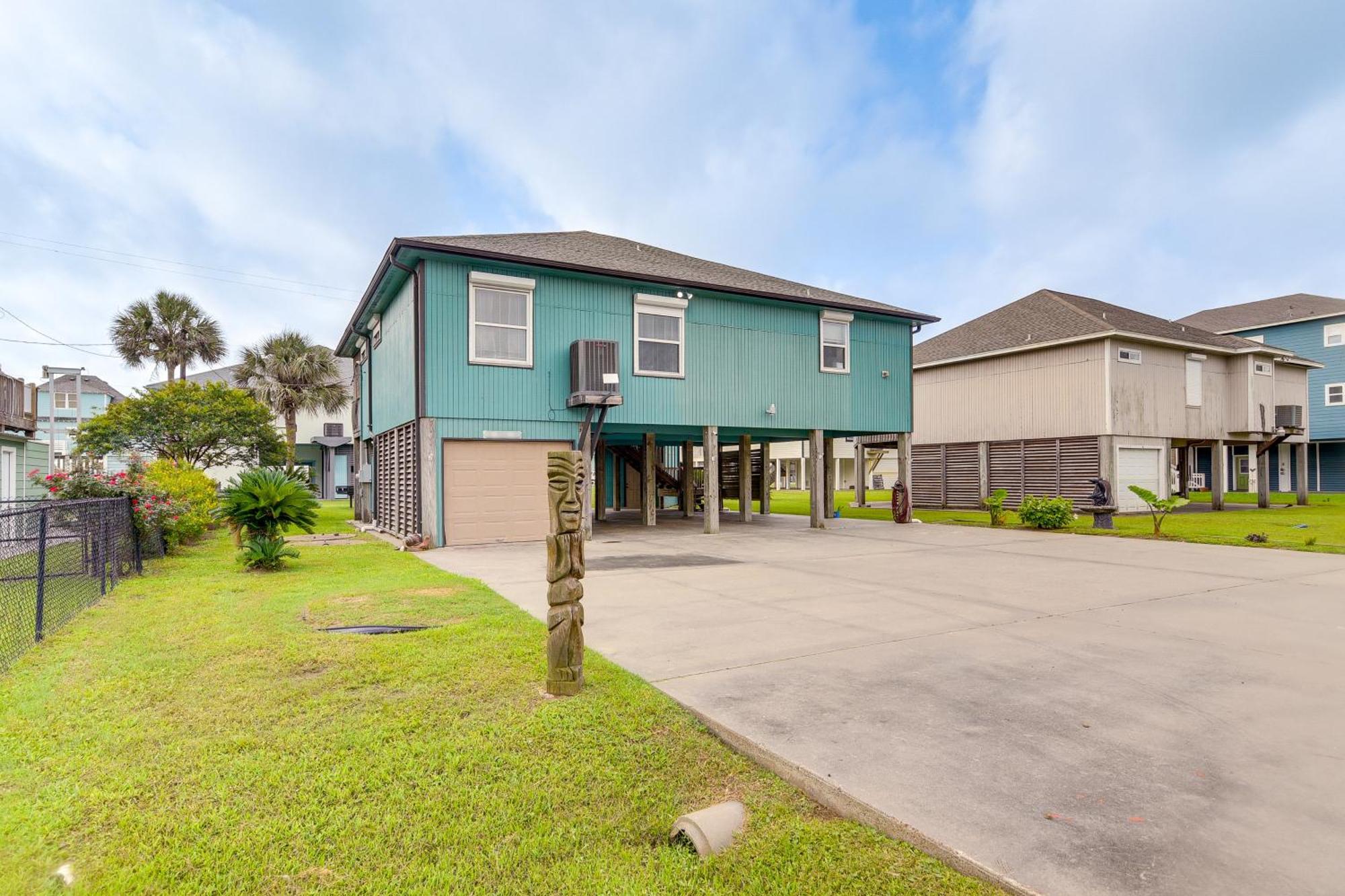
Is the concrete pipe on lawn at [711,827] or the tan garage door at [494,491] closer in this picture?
the concrete pipe on lawn at [711,827]

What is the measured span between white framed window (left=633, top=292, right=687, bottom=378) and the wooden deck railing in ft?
42.8

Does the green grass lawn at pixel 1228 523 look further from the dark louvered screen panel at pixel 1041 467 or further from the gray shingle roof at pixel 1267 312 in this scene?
the gray shingle roof at pixel 1267 312

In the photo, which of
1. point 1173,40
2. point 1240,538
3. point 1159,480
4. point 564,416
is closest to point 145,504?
point 564,416

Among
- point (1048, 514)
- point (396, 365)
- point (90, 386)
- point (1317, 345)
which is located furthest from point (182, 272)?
point (1317, 345)

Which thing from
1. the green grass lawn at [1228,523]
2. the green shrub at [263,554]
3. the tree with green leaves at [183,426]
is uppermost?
the tree with green leaves at [183,426]

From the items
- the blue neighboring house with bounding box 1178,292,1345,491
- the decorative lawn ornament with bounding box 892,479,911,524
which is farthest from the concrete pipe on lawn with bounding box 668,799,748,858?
the blue neighboring house with bounding box 1178,292,1345,491

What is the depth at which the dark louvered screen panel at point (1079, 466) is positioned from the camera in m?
20.2

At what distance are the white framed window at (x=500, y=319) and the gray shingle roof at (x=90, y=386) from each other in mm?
35291

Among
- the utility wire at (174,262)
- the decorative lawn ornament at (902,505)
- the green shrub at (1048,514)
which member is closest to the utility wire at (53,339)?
the utility wire at (174,262)

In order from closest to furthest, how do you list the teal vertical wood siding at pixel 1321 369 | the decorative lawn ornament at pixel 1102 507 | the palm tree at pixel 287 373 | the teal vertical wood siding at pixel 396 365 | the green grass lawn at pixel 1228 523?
the green grass lawn at pixel 1228 523
the teal vertical wood siding at pixel 396 365
the decorative lawn ornament at pixel 1102 507
the palm tree at pixel 287 373
the teal vertical wood siding at pixel 1321 369

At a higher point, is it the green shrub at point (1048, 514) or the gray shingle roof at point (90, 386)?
the gray shingle roof at point (90, 386)

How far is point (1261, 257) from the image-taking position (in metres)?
35.5

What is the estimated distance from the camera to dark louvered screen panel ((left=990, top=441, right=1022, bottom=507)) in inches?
874

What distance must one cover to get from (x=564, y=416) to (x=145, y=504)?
6863 mm
